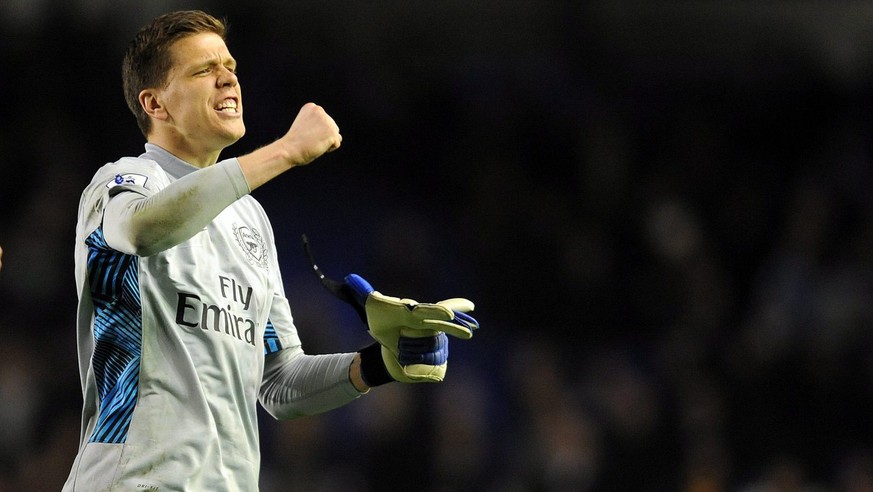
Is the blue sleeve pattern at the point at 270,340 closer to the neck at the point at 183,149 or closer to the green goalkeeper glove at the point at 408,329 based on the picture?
A: the green goalkeeper glove at the point at 408,329

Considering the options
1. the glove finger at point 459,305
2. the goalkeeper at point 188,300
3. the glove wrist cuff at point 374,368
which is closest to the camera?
the goalkeeper at point 188,300

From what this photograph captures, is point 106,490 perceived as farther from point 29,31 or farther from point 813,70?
point 813,70

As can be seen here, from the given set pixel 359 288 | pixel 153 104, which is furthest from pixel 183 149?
pixel 359 288

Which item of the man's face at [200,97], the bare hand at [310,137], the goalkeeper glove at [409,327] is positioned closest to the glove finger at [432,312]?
the goalkeeper glove at [409,327]

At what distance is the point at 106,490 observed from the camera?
2598mm

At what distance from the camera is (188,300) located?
2.76 meters

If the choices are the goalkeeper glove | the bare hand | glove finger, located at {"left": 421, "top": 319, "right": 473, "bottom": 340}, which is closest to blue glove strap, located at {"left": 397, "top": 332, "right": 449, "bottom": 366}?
the goalkeeper glove

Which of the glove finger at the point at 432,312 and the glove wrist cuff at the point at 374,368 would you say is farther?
the glove wrist cuff at the point at 374,368

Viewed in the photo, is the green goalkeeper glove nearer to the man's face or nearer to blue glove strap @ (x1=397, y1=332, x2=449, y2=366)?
blue glove strap @ (x1=397, y1=332, x2=449, y2=366)

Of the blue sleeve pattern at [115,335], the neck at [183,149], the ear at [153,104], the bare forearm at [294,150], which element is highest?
the ear at [153,104]

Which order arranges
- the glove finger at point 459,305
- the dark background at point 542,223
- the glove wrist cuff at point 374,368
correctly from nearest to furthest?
the glove finger at point 459,305
the glove wrist cuff at point 374,368
the dark background at point 542,223

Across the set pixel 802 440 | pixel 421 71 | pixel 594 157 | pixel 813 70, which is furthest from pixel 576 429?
pixel 813 70

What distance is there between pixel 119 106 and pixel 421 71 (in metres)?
2.43

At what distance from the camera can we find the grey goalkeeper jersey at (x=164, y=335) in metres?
2.55
